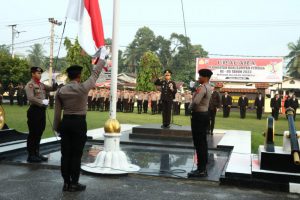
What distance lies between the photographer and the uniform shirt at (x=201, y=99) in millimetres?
6195

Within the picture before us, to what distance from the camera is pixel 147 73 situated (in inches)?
1770

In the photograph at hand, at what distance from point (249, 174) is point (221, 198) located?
1015 millimetres

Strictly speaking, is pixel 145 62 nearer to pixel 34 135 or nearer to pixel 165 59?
pixel 165 59

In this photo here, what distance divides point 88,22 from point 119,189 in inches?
123

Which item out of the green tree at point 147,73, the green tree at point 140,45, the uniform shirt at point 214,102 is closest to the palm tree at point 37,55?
the green tree at point 140,45

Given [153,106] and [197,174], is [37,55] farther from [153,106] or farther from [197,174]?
[197,174]

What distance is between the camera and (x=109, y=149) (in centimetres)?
637

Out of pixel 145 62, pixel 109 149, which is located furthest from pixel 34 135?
pixel 145 62

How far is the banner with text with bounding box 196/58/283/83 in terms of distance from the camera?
26.6 m

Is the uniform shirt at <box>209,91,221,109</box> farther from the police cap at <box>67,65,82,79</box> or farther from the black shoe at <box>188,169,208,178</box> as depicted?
the police cap at <box>67,65,82,79</box>

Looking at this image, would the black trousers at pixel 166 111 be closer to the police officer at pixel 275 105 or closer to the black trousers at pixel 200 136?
the black trousers at pixel 200 136

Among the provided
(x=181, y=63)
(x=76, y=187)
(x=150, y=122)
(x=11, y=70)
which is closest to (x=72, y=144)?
(x=76, y=187)

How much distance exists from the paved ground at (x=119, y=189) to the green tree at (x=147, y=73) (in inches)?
1476

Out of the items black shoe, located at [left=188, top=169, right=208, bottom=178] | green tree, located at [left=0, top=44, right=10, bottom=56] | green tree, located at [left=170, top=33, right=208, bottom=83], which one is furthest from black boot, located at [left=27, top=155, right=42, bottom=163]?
green tree, located at [left=170, top=33, right=208, bottom=83]
